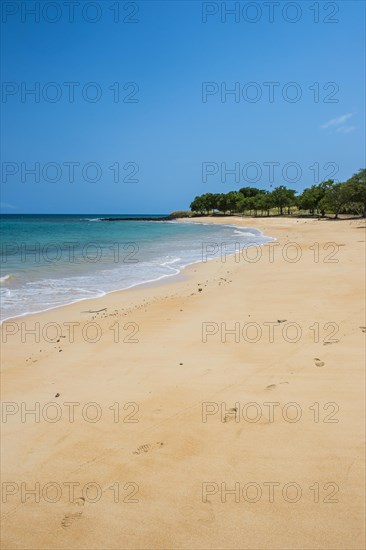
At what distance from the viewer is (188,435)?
4059 millimetres

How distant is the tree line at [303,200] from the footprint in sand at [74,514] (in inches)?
2677

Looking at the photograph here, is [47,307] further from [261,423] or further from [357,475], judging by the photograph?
[357,475]

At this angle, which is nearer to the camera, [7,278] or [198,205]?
[7,278]

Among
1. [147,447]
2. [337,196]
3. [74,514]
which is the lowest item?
[74,514]

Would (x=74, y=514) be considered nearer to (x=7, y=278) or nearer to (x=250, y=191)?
(x=7, y=278)

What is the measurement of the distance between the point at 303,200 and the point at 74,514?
9277 centimetres

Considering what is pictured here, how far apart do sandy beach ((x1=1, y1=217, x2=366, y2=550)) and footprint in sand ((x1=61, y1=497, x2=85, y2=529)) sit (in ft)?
0.04

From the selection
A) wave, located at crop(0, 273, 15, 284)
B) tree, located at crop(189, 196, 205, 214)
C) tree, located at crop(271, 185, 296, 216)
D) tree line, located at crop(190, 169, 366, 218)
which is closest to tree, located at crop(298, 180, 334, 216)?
tree line, located at crop(190, 169, 366, 218)

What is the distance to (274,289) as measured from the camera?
11.5m

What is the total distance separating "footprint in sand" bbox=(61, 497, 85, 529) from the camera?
3061mm

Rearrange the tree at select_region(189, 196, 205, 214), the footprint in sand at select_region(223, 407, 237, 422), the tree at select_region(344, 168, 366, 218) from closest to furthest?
the footprint in sand at select_region(223, 407, 237, 422) → the tree at select_region(344, 168, 366, 218) → the tree at select_region(189, 196, 205, 214)

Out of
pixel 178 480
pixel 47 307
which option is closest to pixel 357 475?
pixel 178 480

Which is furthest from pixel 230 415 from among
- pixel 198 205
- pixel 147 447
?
pixel 198 205

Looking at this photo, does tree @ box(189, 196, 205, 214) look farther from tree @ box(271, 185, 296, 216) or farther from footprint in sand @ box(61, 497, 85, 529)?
footprint in sand @ box(61, 497, 85, 529)
